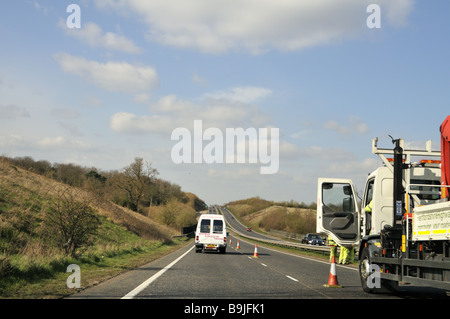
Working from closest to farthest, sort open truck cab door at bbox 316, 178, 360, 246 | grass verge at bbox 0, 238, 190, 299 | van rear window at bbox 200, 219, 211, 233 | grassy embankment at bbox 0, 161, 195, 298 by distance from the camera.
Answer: grass verge at bbox 0, 238, 190, 299 < grassy embankment at bbox 0, 161, 195, 298 < open truck cab door at bbox 316, 178, 360, 246 < van rear window at bbox 200, 219, 211, 233

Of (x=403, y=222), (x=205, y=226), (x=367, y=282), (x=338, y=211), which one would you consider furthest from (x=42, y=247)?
(x=403, y=222)

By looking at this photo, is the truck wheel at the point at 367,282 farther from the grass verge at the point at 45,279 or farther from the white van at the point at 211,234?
the white van at the point at 211,234

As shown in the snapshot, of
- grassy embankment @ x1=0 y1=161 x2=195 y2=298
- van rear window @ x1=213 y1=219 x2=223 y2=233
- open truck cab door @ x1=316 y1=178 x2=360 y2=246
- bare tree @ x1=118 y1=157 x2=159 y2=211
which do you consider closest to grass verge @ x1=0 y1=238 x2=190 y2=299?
grassy embankment @ x1=0 y1=161 x2=195 y2=298

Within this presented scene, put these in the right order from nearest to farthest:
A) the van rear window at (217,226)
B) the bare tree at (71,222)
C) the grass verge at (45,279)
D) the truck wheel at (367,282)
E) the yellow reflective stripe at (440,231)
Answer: the yellow reflective stripe at (440,231) → the grass verge at (45,279) → the truck wheel at (367,282) → the bare tree at (71,222) → the van rear window at (217,226)

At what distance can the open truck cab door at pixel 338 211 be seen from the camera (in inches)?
545

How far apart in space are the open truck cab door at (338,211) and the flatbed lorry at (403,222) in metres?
0.03

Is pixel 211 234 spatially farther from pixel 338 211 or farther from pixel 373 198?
pixel 373 198

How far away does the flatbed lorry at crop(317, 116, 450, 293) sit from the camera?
337 inches

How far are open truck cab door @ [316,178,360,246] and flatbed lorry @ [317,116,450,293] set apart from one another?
30 mm

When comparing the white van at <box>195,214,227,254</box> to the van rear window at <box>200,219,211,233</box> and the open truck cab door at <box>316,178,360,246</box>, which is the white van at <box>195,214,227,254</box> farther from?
the open truck cab door at <box>316,178,360,246</box>

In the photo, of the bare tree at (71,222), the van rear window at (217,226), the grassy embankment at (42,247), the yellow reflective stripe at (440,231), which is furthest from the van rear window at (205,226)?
the yellow reflective stripe at (440,231)
